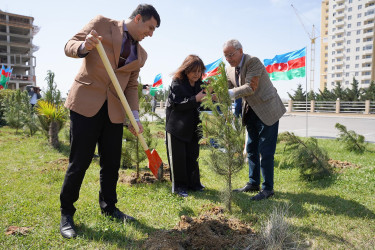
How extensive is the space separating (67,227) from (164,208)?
1150 millimetres

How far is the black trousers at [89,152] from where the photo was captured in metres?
2.78

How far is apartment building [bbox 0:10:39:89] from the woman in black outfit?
274ft

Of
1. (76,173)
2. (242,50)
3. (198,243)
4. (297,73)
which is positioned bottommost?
(198,243)

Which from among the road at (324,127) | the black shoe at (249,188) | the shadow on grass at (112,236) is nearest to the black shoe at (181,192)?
the black shoe at (249,188)

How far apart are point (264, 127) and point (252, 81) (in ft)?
2.10

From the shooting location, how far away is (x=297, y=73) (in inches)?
418

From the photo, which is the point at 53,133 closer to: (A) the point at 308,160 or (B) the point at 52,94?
(B) the point at 52,94

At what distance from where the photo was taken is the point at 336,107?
3222 cm

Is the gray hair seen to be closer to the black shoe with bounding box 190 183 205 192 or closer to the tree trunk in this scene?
the black shoe with bounding box 190 183 205 192

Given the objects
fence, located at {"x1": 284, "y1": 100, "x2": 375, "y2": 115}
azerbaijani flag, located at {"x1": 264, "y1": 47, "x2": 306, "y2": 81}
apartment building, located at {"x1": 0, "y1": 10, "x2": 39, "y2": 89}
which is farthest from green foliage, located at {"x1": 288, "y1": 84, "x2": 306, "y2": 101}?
apartment building, located at {"x1": 0, "y1": 10, "x2": 39, "y2": 89}

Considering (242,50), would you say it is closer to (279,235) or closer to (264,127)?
(264,127)

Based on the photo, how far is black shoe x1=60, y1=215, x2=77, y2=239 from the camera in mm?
2738

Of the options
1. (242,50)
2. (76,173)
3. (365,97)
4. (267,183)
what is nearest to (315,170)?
(267,183)

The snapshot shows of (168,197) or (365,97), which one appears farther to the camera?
(365,97)
